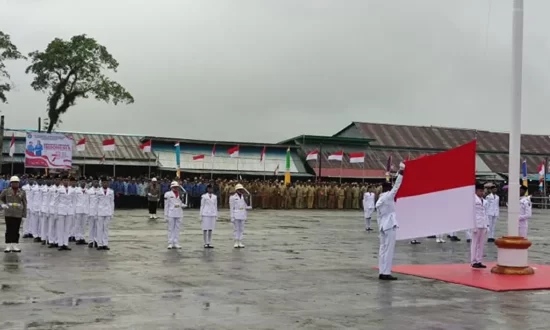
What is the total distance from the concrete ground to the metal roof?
27.6 metres

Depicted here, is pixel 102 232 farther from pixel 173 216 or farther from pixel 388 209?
pixel 388 209

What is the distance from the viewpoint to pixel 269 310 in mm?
9023

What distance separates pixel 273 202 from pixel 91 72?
46.3 ft

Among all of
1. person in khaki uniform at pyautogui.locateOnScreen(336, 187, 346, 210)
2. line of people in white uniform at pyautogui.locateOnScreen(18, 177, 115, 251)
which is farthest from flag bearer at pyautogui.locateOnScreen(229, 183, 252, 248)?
person in khaki uniform at pyautogui.locateOnScreen(336, 187, 346, 210)

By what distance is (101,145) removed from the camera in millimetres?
46094

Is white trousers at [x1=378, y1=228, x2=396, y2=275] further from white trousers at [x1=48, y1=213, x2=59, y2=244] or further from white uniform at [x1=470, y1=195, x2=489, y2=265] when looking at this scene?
white trousers at [x1=48, y1=213, x2=59, y2=244]

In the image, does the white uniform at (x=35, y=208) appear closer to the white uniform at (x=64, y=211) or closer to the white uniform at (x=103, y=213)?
the white uniform at (x=64, y=211)

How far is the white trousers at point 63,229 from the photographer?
17.4 m

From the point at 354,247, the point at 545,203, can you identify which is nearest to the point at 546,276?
the point at 354,247

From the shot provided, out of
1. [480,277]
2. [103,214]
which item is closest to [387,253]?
[480,277]

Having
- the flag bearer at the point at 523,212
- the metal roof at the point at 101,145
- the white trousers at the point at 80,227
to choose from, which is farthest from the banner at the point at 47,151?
the flag bearer at the point at 523,212

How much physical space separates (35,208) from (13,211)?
3005mm

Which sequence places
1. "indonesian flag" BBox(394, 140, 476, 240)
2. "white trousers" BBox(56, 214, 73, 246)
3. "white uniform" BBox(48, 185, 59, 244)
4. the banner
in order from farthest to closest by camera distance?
the banner → "white uniform" BBox(48, 185, 59, 244) → "white trousers" BBox(56, 214, 73, 246) → "indonesian flag" BBox(394, 140, 476, 240)

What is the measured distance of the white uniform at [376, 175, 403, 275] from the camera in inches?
491
